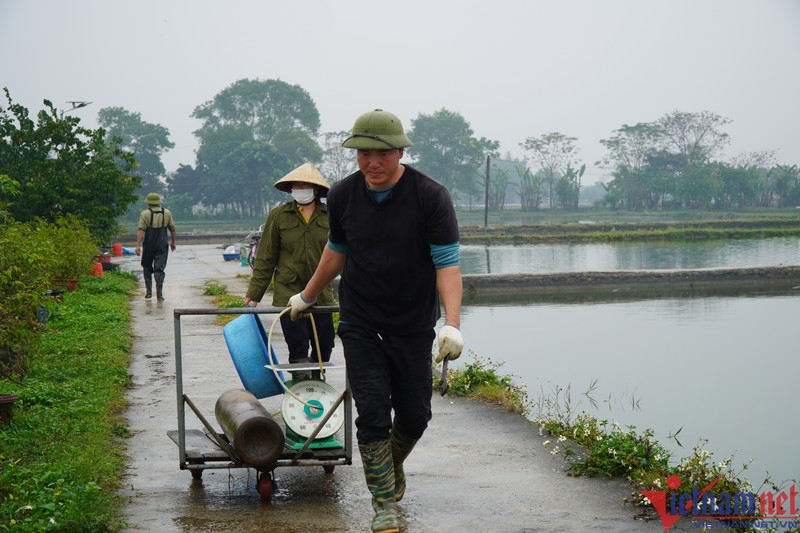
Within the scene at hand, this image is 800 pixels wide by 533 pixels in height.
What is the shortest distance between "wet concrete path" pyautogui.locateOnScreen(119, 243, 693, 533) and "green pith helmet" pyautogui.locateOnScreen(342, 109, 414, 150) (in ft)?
5.31

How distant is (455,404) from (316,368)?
2.48 m

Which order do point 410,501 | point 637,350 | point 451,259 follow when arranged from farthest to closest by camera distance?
point 637,350 → point 410,501 → point 451,259

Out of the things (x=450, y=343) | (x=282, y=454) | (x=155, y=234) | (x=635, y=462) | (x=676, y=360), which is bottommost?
(x=676, y=360)

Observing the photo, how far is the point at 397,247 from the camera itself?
3.91 m

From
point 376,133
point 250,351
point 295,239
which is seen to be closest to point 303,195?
point 295,239

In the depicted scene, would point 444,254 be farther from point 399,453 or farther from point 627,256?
point 627,256

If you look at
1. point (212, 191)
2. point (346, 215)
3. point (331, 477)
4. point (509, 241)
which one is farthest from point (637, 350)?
point (212, 191)

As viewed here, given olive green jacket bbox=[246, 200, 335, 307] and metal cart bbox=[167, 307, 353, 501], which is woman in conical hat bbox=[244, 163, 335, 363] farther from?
metal cart bbox=[167, 307, 353, 501]

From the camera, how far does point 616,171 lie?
85.0 m

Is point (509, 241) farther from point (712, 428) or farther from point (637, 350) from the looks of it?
point (712, 428)

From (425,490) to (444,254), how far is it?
1.37m

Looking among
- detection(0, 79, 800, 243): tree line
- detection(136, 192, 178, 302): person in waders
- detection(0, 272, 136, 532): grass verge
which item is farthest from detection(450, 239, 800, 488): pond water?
detection(0, 79, 800, 243): tree line

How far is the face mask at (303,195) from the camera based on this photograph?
6008mm
